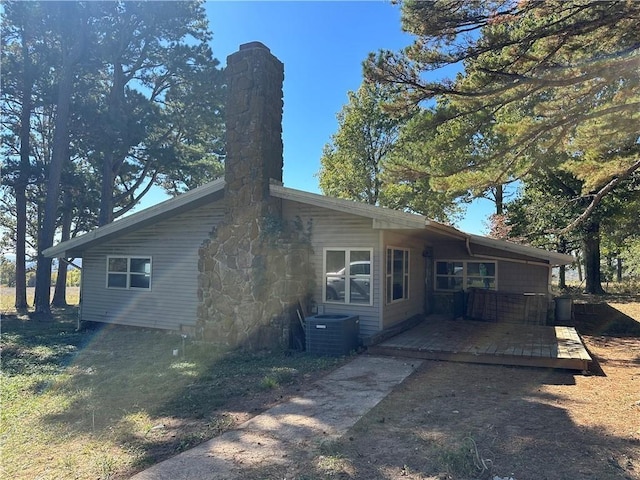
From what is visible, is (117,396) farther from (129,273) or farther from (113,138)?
(113,138)

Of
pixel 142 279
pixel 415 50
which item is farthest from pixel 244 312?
pixel 415 50

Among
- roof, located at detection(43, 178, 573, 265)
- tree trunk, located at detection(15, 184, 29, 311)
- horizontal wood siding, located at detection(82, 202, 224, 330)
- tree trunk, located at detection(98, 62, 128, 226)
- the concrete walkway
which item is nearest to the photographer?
the concrete walkway

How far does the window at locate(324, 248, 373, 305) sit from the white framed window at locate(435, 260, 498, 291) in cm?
512

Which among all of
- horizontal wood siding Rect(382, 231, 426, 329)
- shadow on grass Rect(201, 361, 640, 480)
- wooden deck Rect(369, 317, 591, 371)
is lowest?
shadow on grass Rect(201, 361, 640, 480)

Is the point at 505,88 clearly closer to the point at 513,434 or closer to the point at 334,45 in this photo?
the point at 334,45

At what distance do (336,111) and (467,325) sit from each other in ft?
58.4

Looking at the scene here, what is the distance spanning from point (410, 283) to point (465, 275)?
2.71 metres

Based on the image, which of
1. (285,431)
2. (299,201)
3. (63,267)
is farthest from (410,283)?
(63,267)

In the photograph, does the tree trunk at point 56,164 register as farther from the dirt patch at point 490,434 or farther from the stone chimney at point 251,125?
the dirt patch at point 490,434

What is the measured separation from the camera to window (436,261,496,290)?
41.0 feet

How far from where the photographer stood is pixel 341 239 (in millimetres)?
8820

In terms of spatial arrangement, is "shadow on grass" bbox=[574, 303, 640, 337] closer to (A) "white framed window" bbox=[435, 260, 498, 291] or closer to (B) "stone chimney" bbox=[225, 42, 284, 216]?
(A) "white framed window" bbox=[435, 260, 498, 291]

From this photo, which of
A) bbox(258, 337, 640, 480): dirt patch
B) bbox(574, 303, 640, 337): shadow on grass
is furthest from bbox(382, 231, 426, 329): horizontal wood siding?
bbox(574, 303, 640, 337): shadow on grass

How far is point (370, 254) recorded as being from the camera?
27.9ft
